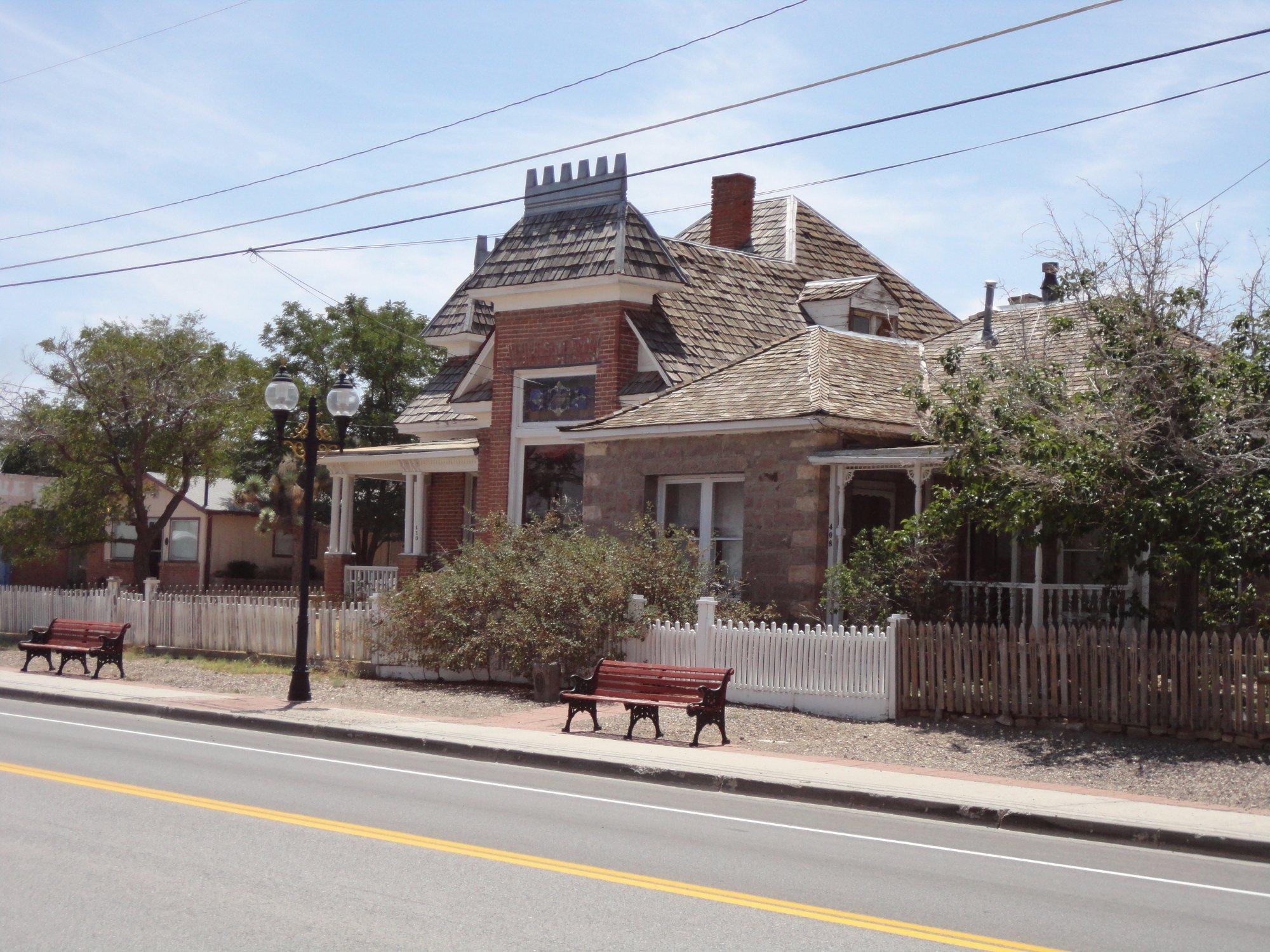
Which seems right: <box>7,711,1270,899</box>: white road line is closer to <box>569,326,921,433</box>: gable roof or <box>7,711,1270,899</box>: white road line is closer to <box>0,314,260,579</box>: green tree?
<box>569,326,921,433</box>: gable roof

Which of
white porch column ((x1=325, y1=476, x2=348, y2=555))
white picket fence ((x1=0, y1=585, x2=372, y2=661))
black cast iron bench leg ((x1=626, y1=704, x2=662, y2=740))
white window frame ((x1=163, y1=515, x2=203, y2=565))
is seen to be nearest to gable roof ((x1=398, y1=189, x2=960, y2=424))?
white porch column ((x1=325, y1=476, x2=348, y2=555))

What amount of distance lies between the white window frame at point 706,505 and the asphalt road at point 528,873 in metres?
7.97

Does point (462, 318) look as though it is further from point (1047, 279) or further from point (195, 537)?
point (195, 537)

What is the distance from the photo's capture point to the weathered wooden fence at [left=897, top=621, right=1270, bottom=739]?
13250 millimetres

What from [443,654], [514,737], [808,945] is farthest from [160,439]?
[808,945]

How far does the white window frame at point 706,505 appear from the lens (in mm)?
19641

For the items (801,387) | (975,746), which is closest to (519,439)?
(801,387)

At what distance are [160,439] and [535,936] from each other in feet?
87.0

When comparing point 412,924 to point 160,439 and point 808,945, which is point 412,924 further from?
point 160,439

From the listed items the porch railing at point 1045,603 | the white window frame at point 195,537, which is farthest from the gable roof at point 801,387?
the white window frame at point 195,537

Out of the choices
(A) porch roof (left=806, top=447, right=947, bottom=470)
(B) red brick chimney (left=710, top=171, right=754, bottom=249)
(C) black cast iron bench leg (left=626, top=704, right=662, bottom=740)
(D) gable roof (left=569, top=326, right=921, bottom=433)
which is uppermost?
(B) red brick chimney (left=710, top=171, right=754, bottom=249)

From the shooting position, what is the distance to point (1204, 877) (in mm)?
8977

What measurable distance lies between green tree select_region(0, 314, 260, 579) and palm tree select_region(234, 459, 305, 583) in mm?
8758

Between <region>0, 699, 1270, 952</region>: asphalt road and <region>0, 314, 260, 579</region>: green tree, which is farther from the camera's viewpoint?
<region>0, 314, 260, 579</region>: green tree
